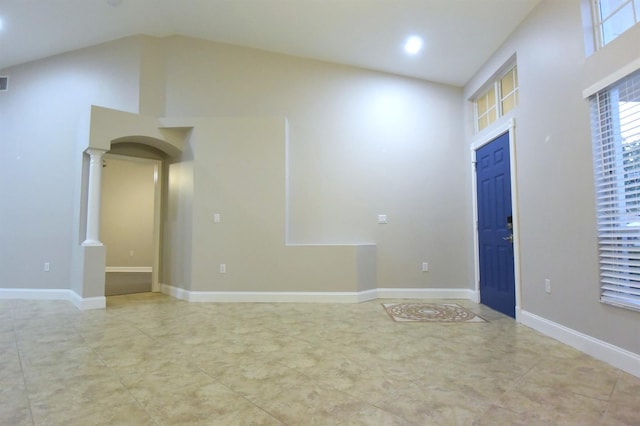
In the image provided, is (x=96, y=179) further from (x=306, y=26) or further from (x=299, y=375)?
(x=299, y=375)

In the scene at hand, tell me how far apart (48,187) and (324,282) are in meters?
4.22

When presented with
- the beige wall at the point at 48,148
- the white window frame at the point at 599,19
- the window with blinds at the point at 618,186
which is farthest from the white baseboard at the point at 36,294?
the white window frame at the point at 599,19

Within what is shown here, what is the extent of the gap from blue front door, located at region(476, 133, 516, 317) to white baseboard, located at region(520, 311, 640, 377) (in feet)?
1.77

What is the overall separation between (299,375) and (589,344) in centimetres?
216

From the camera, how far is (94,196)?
4.38m

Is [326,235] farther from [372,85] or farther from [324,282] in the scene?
[372,85]

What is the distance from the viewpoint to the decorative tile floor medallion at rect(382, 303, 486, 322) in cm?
359

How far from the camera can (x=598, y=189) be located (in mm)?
2479

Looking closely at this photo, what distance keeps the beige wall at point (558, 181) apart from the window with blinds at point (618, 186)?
7 cm

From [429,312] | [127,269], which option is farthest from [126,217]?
[429,312]

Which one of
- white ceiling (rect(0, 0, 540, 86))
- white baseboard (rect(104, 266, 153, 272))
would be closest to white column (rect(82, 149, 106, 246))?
white ceiling (rect(0, 0, 540, 86))

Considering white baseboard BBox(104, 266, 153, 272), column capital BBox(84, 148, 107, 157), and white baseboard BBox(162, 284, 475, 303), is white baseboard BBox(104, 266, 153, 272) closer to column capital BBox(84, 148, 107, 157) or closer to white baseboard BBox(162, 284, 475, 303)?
white baseboard BBox(162, 284, 475, 303)

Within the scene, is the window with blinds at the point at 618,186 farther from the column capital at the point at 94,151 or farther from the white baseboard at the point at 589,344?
the column capital at the point at 94,151

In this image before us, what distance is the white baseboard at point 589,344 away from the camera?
219 centimetres
